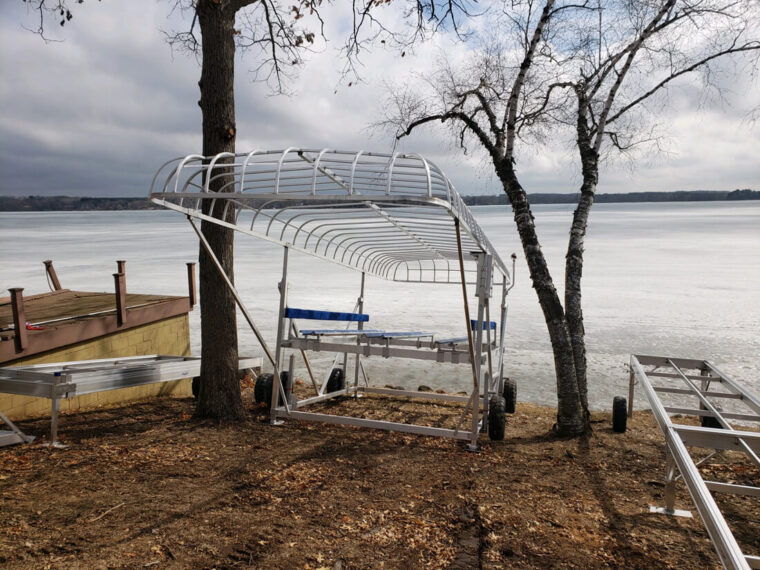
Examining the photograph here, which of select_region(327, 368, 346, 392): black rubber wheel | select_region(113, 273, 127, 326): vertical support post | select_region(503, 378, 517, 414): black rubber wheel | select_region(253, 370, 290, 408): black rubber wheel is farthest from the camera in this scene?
select_region(327, 368, 346, 392): black rubber wheel

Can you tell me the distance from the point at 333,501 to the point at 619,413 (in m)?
4.38

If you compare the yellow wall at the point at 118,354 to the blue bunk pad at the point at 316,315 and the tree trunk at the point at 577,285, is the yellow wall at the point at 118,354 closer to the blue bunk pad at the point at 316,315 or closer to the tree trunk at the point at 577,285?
the blue bunk pad at the point at 316,315

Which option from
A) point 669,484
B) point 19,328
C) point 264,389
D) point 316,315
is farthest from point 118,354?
point 669,484

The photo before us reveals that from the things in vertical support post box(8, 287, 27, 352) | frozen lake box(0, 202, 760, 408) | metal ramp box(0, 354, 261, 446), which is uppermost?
vertical support post box(8, 287, 27, 352)

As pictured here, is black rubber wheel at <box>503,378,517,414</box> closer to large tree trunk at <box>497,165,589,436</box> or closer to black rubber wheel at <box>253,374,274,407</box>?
large tree trunk at <box>497,165,589,436</box>

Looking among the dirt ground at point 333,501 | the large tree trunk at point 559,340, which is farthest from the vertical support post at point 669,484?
the large tree trunk at point 559,340

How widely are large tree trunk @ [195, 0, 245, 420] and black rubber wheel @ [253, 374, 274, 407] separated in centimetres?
74

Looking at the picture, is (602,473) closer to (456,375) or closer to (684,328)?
(456,375)

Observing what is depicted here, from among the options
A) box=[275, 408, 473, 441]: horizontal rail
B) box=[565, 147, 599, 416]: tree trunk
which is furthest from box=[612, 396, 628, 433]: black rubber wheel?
box=[275, 408, 473, 441]: horizontal rail

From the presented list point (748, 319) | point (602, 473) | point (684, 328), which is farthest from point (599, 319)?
point (602, 473)

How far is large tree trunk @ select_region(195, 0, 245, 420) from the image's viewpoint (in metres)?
6.97

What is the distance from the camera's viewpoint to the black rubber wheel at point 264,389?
798cm

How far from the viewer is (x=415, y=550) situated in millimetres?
4055

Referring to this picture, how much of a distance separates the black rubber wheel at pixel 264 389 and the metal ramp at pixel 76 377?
2.77 ft
